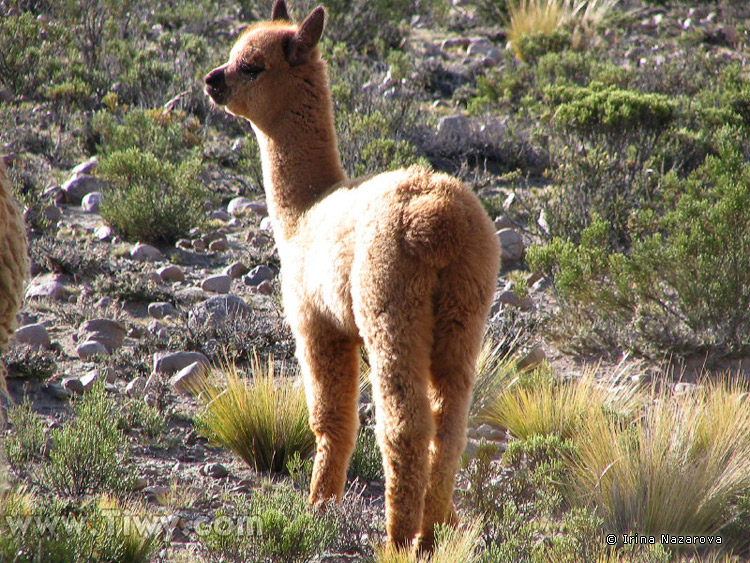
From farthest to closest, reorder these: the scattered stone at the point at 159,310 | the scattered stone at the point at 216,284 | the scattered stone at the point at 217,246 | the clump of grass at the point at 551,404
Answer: the scattered stone at the point at 217,246 → the scattered stone at the point at 216,284 → the scattered stone at the point at 159,310 → the clump of grass at the point at 551,404

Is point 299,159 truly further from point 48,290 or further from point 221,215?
point 221,215

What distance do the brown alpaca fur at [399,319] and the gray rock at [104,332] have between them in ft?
9.18

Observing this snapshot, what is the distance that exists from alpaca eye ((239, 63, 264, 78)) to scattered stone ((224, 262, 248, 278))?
3.52 m

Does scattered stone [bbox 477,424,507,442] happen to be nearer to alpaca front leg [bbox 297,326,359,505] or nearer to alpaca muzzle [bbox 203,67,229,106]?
alpaca front leg [bbox 297,326,359,505]

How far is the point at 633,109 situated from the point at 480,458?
6047mm

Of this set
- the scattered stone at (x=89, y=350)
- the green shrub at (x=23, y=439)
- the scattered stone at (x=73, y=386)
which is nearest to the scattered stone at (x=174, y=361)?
the scattered stone at (x=89, y=350)

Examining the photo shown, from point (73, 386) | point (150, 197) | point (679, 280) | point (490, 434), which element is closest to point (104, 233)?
point (150, 197)

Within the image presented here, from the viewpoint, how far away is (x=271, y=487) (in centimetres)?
491

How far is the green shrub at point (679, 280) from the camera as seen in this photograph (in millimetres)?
6699

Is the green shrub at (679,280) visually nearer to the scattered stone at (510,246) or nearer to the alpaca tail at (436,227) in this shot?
the scattered stone at (510,246)

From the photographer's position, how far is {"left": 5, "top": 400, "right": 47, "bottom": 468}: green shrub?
4812 mm

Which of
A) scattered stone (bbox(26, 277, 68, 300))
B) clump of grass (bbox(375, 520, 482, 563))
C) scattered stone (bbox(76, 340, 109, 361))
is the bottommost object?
scattered stone (bbox(76, 340, 109, 361))

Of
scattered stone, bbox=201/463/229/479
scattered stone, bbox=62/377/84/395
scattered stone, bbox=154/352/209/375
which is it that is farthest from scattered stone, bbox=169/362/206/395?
scattered stone, bbox=201/463/229/479

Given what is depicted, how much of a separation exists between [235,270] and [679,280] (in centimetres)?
419
